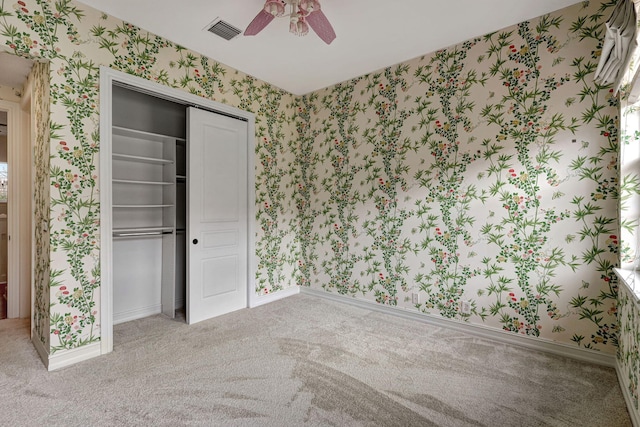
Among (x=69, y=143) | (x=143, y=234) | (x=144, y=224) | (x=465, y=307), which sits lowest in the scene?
(x=465, y=307)

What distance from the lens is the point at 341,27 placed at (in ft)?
9.12

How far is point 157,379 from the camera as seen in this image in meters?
2.21

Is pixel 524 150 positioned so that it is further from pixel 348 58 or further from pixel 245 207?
pixel 245 207

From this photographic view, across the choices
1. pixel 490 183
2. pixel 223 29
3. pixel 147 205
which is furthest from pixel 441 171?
pixel 147 205

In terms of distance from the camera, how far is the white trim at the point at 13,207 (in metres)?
3.37

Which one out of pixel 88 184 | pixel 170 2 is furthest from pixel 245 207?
pixel 170 2

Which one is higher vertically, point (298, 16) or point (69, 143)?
point (298, 16)

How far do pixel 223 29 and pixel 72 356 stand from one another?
118 inches

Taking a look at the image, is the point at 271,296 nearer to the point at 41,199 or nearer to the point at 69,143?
the point at 41,199

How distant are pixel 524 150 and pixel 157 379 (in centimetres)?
345

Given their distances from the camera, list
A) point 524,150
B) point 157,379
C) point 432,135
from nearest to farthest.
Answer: point 157,379, point 524,150, point 432,135

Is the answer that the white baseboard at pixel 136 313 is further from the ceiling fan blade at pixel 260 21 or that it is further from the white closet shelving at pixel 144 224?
the ceiling fan blade at pixel 260 21

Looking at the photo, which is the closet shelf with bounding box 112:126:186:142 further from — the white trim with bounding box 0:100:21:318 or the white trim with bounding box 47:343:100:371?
the white trim with bounding box 47:343:100:371

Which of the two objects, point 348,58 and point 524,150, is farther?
point 348,58
